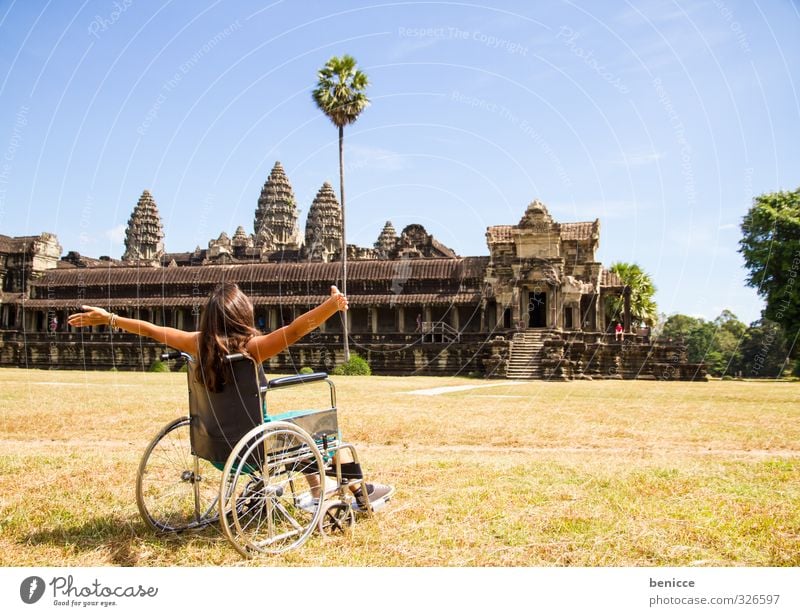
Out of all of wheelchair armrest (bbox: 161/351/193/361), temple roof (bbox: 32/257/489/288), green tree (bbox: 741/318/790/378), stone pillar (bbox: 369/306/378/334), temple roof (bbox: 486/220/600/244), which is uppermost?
temple roof (bbox: 486/220/600/244)

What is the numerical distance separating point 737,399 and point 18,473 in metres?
19.7

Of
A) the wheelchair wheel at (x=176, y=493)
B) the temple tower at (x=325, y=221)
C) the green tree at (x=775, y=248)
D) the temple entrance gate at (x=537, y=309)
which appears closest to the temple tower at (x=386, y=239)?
the temple tower at (x=325, y=221)

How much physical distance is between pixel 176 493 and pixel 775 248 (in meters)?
35.7

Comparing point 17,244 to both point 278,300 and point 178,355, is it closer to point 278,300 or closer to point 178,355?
point 278,300

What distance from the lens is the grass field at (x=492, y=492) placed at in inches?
203

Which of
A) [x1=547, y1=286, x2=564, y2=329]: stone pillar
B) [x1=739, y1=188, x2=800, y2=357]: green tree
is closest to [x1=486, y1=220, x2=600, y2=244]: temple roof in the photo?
[x1=547, y1=286, x2=564, y2=329]: stone pillar

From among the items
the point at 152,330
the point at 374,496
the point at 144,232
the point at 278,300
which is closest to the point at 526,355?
the point at 278,300

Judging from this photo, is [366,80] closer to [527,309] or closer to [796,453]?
[527,309]

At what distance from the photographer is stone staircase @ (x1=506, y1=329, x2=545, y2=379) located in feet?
116

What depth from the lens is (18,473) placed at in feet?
26.8

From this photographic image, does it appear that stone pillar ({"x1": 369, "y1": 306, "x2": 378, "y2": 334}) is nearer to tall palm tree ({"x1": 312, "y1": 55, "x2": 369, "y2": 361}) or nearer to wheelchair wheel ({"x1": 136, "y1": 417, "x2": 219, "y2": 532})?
tall palm tree ({"x1": 312, "y1": 55, "x2": 369, "y2": 361})

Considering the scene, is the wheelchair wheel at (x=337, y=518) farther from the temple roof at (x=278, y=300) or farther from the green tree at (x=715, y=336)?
the green tree at (x=715, y=336)

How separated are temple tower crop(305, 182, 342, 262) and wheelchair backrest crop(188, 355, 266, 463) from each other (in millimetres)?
72645

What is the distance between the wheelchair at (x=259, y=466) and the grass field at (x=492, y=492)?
0.61 ft
